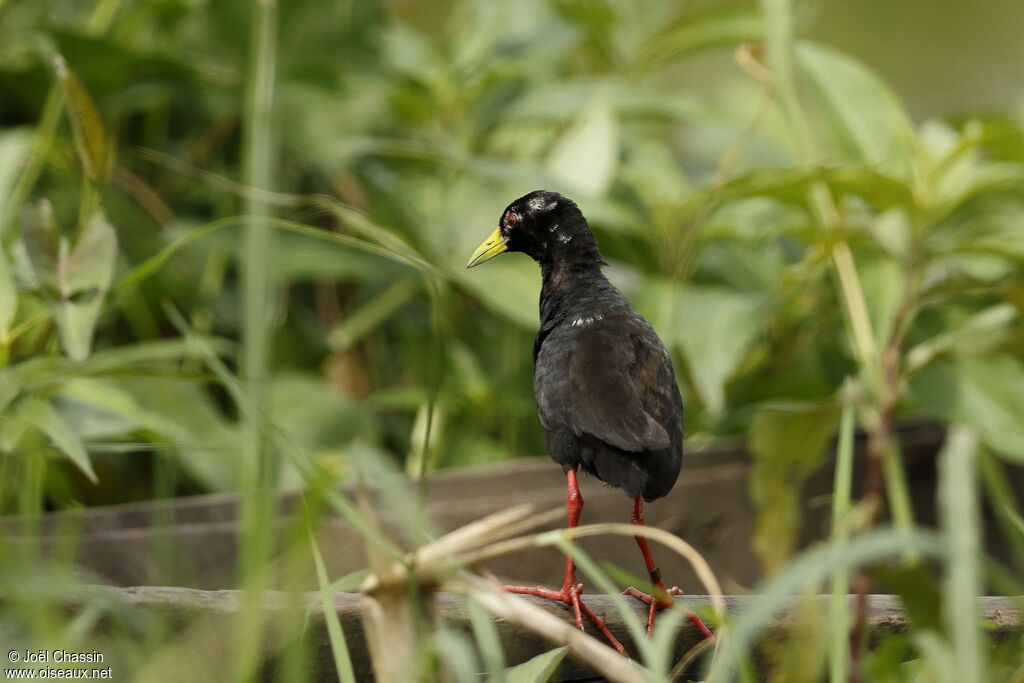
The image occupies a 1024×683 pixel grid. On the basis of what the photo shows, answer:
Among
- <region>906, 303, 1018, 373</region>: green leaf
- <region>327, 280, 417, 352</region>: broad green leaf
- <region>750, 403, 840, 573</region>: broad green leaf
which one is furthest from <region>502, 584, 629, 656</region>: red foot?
<region>327, 280, 417, 352</region>: broad green leaf

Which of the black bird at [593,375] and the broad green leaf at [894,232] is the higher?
the broad green leaf at [894,232]

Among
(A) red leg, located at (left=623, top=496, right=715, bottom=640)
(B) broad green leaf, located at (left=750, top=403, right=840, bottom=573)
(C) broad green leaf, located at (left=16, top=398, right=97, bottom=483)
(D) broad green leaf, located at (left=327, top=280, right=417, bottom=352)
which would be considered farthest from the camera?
(D) broad green leaf, located at (left=327, top=280, right=417, bottom=352)

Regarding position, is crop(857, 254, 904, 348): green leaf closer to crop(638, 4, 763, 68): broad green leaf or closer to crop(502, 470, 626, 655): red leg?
crop(638, 4, 763, 68): broad green leaf

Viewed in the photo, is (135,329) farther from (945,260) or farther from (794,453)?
(945,260)

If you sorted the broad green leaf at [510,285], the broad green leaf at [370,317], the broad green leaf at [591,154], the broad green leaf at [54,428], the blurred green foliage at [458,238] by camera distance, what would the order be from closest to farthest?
the broad green leaf at [54,428], the blurred green foliage at [458,238], the broad green leaf at [510,285], the broad green leaf at [591,154], the broad green leaf at [370,317]

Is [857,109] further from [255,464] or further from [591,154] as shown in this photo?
[255,464]

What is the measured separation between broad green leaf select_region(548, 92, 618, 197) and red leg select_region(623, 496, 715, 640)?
0.73 m

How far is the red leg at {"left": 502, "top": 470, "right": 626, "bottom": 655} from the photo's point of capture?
512mm

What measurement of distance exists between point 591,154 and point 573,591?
0.83 metres

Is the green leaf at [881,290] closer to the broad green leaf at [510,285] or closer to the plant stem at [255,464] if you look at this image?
the broad green leaf at [510,285]

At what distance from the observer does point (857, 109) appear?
1.26m

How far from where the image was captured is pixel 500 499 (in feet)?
3.47

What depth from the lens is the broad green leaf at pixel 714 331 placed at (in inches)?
41.4

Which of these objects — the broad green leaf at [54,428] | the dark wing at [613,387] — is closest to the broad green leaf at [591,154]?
the broad green leaf at [54,428]
